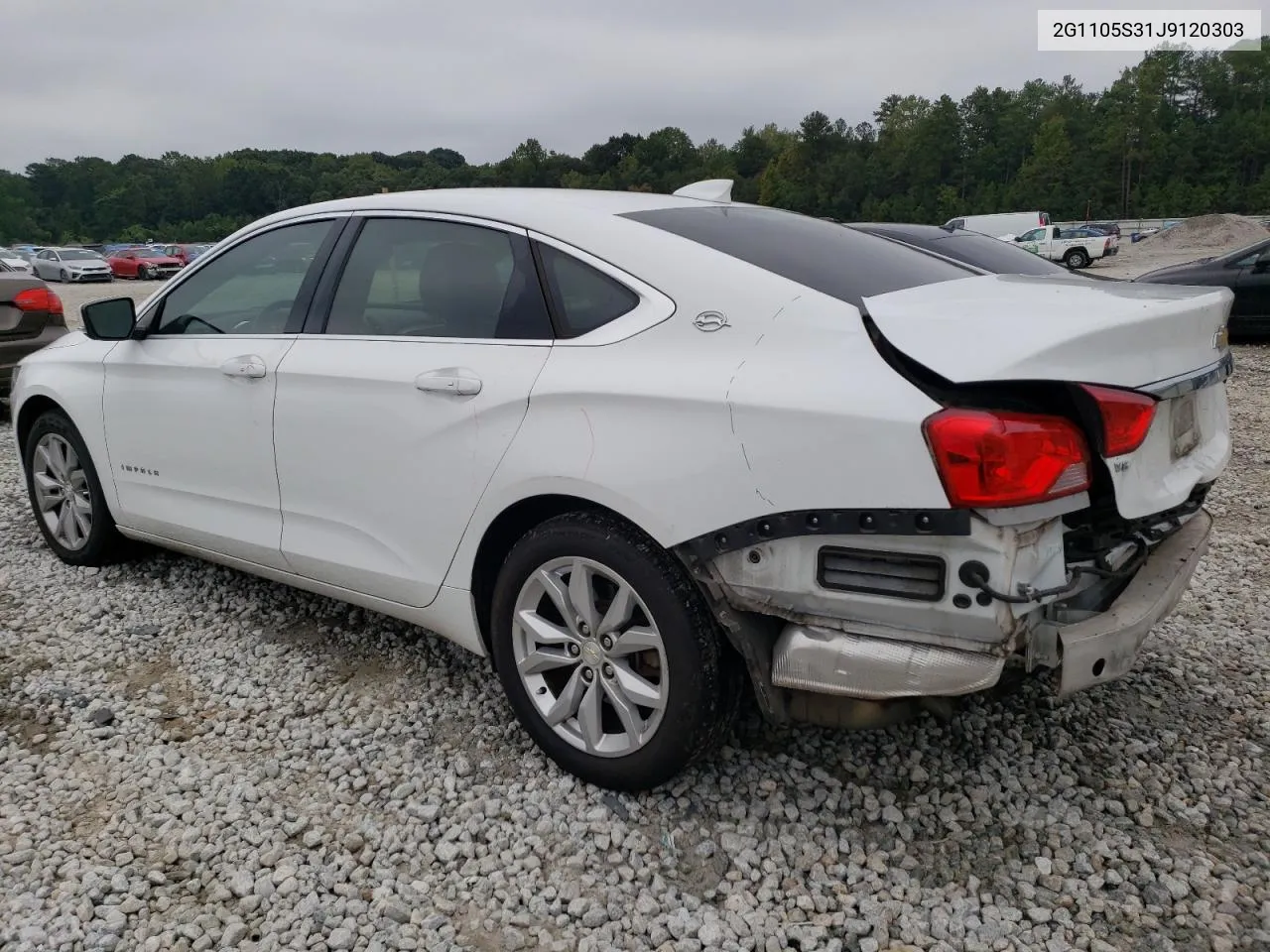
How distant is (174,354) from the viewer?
12.3ft

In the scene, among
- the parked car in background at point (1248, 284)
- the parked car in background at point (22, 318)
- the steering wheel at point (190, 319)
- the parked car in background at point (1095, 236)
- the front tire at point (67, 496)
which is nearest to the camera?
the steering wheel at point (190, 319)

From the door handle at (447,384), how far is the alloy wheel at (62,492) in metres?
2.39

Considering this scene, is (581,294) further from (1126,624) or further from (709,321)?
(1126,624)

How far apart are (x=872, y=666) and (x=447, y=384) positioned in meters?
1.41

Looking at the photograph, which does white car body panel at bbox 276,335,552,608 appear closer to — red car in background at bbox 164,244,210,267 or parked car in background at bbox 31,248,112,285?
parked car in background at bbox 31,248,112,285

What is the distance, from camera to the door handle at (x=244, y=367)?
11.0 ft

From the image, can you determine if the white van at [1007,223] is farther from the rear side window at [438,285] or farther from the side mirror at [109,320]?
the rear side window at [438,285]

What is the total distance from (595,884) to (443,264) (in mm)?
1883

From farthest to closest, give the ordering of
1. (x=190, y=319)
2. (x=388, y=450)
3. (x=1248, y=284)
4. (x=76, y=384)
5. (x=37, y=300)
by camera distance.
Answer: (x=1248, y=284)
(x=37, y=300)
(x=76, y=384)
(x=190, y=319)
(x=388, y=450)

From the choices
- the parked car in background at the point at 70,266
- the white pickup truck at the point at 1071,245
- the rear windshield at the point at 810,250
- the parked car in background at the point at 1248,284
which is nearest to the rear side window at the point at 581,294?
the rear windshield at the point at 810,250

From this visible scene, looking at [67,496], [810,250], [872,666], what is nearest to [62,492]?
[67,496]

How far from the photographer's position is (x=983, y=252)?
6.94 metres

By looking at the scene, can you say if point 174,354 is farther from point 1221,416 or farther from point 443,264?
point 1221,416

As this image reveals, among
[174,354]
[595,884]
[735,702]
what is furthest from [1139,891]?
[174,354]
